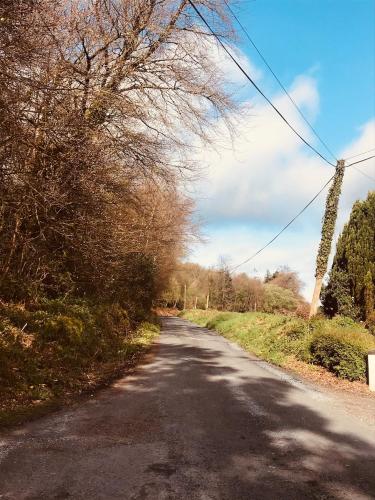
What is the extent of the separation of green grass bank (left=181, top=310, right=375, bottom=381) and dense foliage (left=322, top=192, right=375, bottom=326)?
250 centimetres

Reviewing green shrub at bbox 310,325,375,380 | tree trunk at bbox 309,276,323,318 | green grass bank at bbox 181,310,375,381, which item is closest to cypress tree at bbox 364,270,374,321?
green grass bank at bbox 181,310,375,381

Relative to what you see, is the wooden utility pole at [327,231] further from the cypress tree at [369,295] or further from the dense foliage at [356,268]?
the cypress tree at [369,295]

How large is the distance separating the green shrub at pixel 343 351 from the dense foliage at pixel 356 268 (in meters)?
5.30

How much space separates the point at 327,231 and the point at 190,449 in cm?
1629

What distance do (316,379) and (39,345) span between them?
711cm

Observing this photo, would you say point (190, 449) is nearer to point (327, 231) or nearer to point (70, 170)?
point (70, 170)

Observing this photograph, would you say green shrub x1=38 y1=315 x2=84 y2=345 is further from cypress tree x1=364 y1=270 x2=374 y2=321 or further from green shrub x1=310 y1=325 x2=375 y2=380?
cypress tree x1=364 y1=270 x2=374 y2=321

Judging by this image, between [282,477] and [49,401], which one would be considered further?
[49,401]

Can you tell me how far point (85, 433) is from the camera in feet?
18.2

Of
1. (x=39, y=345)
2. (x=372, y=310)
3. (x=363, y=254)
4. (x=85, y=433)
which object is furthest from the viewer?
(x=363, y=254)

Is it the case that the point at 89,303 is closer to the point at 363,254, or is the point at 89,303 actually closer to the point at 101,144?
the point at 101,144

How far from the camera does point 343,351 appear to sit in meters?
11.5

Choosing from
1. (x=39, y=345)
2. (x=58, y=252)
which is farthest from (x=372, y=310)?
(x=39, y=345)

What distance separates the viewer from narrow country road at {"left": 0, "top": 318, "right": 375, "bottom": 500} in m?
4.03
